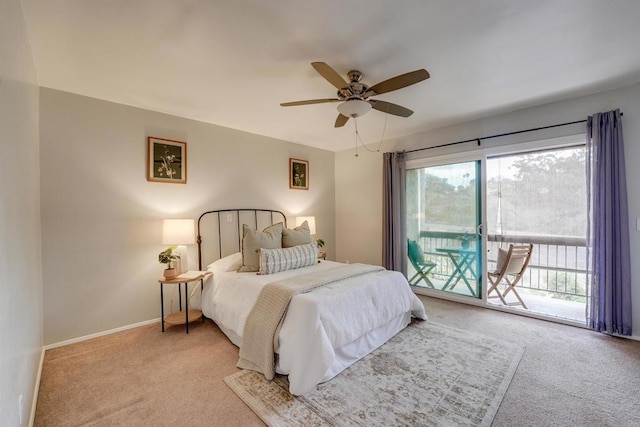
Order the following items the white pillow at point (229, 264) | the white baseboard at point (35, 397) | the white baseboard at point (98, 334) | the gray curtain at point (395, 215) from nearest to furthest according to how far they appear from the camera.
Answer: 1. the white baseboard at point (35, 397)
2. the white baseboard at point (98, 334)
3. the white pillow at point (229, 264)
4. the gray curtain at point (395, 215)

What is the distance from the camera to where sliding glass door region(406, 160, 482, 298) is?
3.92 meters

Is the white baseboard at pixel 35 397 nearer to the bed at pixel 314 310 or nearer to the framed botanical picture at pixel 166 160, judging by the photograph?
the bed at pixel 314 310

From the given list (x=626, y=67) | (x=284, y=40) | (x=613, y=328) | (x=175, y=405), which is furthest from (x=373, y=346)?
(x=626, y=67)

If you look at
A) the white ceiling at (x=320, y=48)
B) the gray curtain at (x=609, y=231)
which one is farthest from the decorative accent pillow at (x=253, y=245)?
the gray curtain at (x=609, y=231)

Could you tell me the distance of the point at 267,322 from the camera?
88.5 inches

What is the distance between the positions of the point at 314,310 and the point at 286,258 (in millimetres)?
1137

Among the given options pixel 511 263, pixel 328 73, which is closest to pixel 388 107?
pixel 328 73

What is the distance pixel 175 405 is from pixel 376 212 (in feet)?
12.8

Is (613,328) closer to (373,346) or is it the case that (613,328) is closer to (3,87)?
(373,346)

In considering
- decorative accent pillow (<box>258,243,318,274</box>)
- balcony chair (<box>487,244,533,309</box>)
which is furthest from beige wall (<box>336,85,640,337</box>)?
decorative accent pillow (<box>258,243,318,274</box>)

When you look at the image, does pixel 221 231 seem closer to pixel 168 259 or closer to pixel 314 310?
pixel 168 259

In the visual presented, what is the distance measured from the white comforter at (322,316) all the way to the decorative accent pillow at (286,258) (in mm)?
98

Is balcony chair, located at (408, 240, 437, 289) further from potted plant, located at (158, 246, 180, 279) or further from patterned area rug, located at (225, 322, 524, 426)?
potted plant, located at (158, 246, 180, 279)

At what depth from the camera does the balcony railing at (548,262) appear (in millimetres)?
4203
